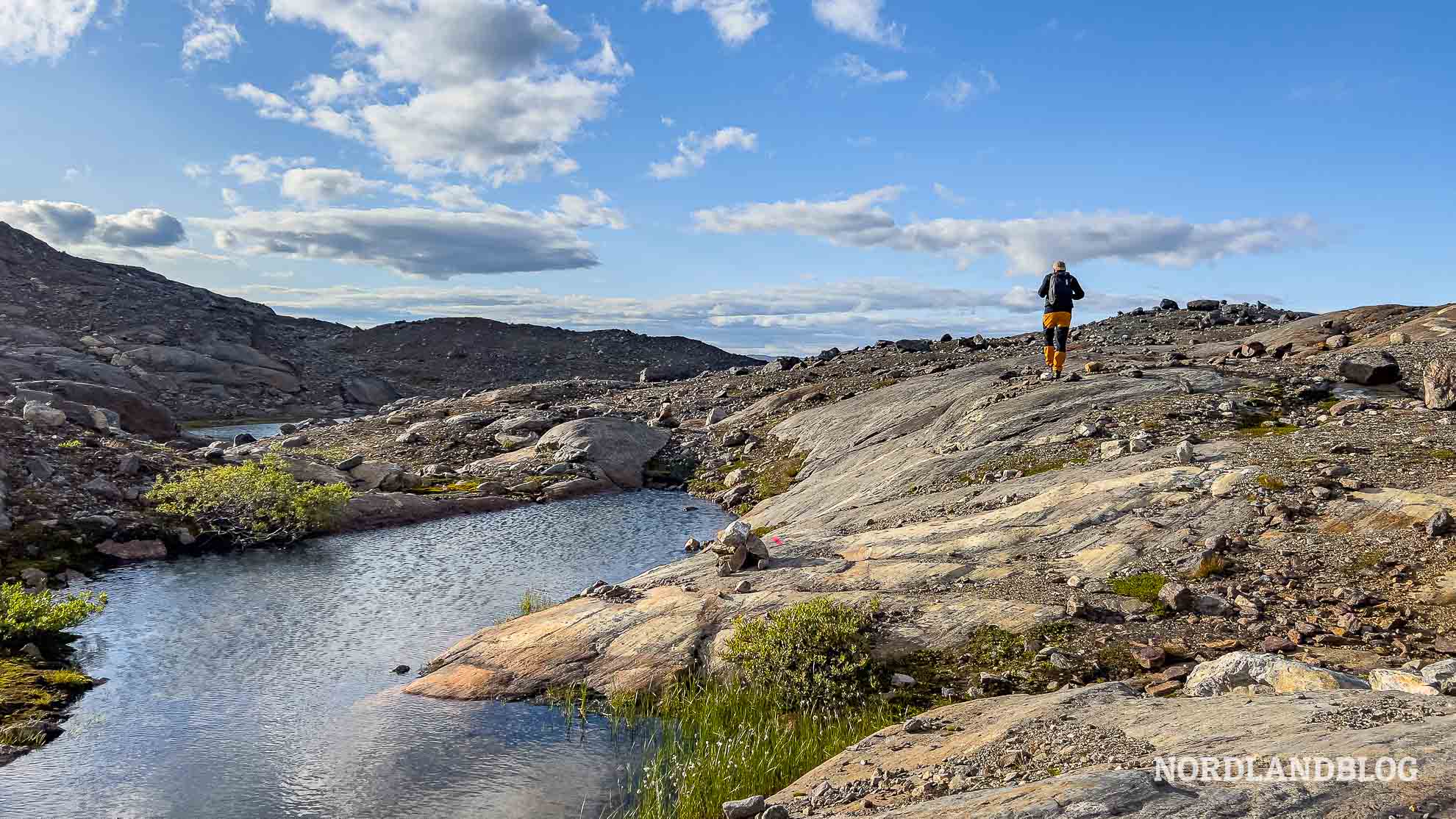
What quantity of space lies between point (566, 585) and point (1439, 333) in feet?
132

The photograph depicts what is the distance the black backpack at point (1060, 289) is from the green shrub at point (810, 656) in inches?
790

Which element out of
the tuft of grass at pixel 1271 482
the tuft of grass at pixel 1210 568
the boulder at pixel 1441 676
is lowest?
the boulder at pixel 1441 676

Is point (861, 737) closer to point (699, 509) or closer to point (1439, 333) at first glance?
point (699, 509)

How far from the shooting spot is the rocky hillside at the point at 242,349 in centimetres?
10531

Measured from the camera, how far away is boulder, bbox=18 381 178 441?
183 feet

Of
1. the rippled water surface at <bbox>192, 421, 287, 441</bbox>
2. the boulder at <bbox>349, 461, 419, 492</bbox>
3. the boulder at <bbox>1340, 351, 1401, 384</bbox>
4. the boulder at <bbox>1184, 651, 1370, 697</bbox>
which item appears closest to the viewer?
the boulder at <bbox>1184, 651, 1370, 697</bbox>

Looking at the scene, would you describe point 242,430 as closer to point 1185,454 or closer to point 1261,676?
point 1185,454

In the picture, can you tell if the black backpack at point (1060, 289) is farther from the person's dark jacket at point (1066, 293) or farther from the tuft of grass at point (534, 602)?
the tuft of grass at point (534, 602)

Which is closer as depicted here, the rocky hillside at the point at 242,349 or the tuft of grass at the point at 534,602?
the tuft of grass at the point at 534,602

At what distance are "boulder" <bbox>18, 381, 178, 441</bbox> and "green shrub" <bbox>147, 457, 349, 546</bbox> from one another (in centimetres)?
2275

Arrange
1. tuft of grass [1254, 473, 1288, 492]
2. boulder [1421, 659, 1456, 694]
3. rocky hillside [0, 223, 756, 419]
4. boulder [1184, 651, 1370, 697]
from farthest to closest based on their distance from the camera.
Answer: rocky hillside [0, 223, 756, 419] → tuft of grass [1254, 473, 1288, 492] → boulder [1184, 651, 1370, 697] → boulder [1421, 659, 1456, 694]

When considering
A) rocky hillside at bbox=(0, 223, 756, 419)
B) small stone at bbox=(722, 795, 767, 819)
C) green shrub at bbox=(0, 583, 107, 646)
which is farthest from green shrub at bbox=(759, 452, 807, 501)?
rocky hillside at bbox=(0, 223, 756, 419)

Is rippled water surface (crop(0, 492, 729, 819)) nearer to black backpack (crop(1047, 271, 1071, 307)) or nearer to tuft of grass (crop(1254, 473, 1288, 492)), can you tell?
tuft of grass (crop(1254, 473, 1288, 492))

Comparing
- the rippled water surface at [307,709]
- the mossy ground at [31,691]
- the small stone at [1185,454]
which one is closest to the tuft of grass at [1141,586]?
the small stone at [1185,454]
